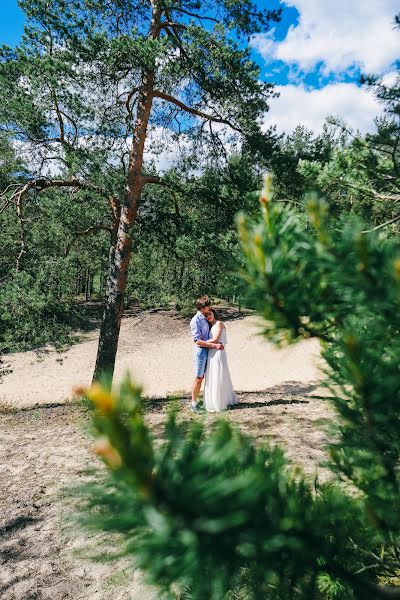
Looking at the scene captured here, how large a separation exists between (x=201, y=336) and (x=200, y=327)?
18cm

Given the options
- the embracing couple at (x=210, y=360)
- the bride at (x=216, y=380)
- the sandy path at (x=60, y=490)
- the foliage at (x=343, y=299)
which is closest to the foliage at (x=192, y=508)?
the sandy path at (x=60, y=490)

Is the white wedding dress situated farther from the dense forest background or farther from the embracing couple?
the dense forest background

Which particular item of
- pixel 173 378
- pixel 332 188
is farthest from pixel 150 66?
pixel 173 378

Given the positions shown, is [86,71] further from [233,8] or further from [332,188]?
[332,188]

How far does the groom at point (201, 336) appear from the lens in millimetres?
6641

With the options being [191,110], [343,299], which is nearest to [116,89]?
[191,110]

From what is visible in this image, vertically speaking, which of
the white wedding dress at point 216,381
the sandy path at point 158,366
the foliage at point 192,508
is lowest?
the sandy path at point 158,366

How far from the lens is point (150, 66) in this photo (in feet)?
19.2

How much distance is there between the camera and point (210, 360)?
7320 millimetres

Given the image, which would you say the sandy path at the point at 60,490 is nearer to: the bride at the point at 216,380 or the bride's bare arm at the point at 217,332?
the bride at the point at 216,380

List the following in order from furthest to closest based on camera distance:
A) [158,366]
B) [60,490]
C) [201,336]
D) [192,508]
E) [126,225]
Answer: [158,366], [126,225], [201,336], [60,490], [192,508]

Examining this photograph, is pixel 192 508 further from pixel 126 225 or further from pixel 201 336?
pixel 126 225

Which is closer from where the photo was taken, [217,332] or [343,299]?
[343,299]

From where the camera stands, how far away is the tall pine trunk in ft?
25.0
